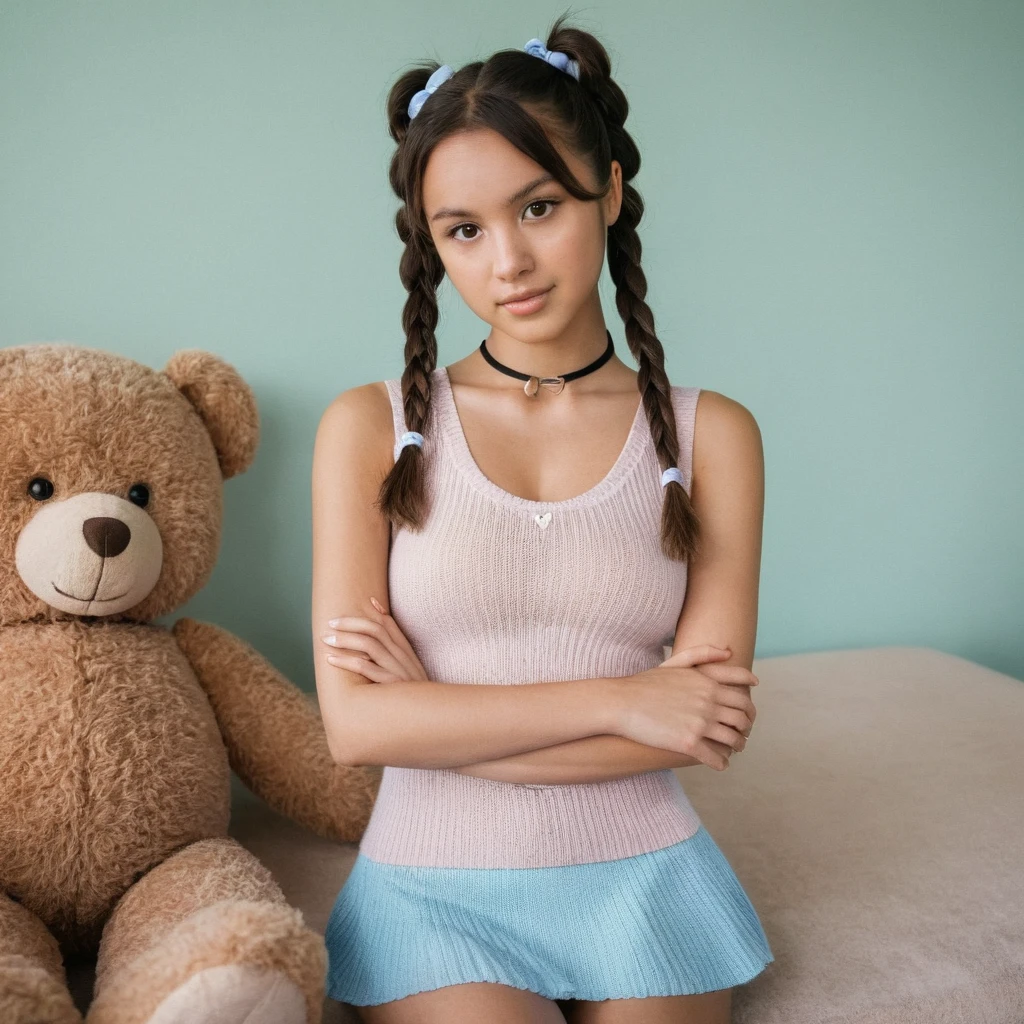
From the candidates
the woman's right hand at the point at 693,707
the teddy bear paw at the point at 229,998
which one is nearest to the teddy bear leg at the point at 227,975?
the teddy bear paw at the point at 229,998

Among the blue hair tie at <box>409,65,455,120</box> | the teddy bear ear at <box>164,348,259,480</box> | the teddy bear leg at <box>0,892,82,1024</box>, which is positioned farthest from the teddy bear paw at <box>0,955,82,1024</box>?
the blue hair tie at <box>409,65,455,120</box>

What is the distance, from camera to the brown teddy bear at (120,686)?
3.66ft

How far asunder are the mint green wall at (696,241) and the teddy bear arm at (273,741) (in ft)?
1.09

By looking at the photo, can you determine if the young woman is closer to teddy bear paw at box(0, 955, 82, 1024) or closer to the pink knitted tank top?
the pink knitted tank top

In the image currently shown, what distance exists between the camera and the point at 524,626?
1.18m

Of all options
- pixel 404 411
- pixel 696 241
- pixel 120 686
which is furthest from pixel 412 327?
pixel 696 241

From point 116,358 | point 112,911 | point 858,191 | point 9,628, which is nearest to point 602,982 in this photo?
point 112,911

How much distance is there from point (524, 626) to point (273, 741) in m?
0.48

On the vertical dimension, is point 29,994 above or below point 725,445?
below

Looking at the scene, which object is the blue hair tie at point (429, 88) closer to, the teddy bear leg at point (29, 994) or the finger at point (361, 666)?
the finger at point (361, 666)

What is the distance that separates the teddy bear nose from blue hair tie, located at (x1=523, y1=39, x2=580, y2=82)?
0.71 metres

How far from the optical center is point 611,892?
1109 millimetres

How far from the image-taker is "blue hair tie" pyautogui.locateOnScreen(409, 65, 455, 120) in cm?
117

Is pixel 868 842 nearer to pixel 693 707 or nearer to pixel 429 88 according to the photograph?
pixel 693 707
